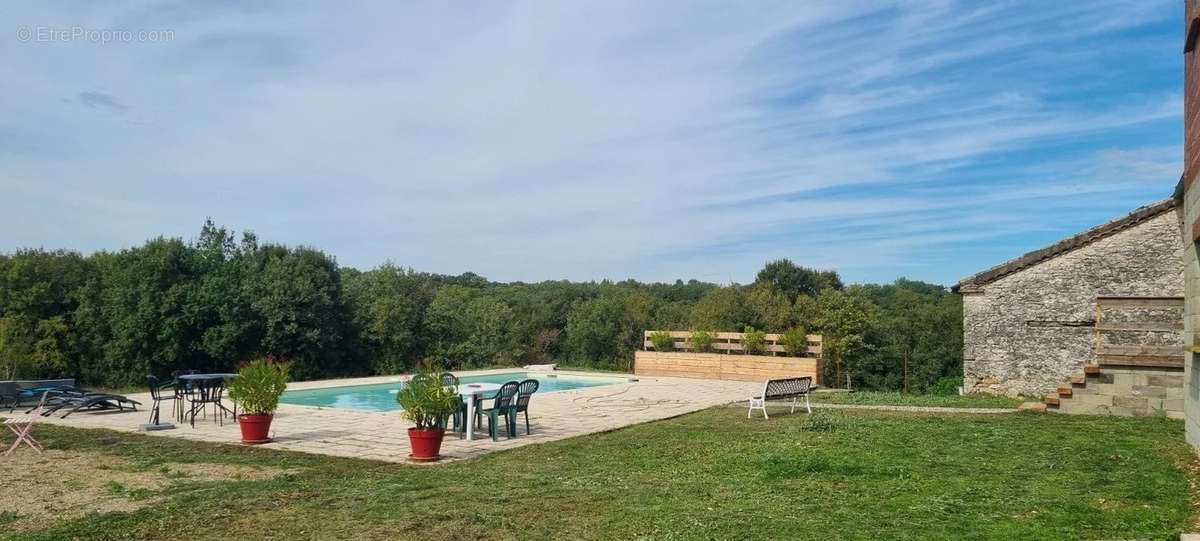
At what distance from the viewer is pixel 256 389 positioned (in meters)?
9.19

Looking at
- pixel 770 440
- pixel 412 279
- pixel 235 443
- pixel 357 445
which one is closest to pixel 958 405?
pixel 770 440

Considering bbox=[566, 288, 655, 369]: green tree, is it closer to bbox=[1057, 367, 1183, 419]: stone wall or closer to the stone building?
the stone building

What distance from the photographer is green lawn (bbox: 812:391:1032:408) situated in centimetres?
1264

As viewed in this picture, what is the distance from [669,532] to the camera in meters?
4.78

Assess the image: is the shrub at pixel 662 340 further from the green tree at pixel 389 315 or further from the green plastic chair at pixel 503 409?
the green plastic chair at pixel 503 409

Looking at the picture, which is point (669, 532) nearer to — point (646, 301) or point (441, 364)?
point (441, 364)

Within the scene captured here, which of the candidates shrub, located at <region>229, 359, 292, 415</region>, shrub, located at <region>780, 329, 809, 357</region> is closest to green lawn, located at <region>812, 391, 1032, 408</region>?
shrub, located at <region>780, 329, 809, 357</region>

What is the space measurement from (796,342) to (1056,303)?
6893 mm

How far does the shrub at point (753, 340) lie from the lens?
21234mm

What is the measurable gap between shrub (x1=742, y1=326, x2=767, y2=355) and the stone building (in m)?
6.50

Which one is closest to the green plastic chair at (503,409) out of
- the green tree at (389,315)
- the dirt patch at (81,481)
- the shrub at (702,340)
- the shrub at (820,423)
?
the dirt patch at (81,481)

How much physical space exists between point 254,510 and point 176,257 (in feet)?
61.6

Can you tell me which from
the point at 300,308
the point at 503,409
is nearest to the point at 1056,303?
the point at 503,409

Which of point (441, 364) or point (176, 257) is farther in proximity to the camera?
point (441, 364)
